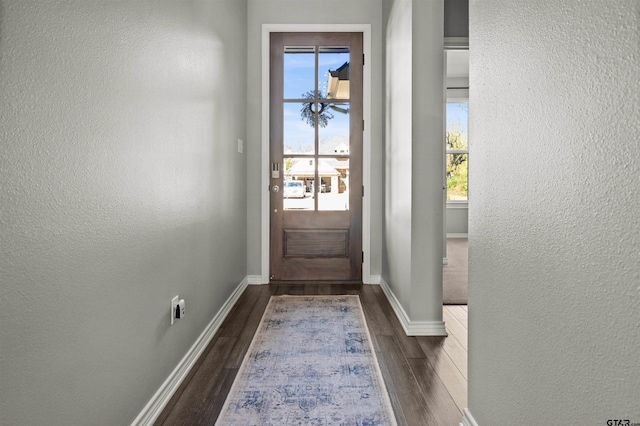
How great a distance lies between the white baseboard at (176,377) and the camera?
1427mm

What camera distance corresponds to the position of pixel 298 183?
144 inches

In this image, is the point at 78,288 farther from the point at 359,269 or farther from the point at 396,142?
the point at 359,269

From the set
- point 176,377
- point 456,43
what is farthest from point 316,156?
point 176,377

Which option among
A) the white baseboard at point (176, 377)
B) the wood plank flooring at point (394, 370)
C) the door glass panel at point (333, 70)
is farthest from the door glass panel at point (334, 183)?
the white baseboard at point (176, 377)

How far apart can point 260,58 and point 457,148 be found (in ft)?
A: 15.0

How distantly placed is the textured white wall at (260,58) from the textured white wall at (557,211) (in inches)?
90.7

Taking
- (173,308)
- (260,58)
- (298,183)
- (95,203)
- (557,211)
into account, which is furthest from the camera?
(298,183)

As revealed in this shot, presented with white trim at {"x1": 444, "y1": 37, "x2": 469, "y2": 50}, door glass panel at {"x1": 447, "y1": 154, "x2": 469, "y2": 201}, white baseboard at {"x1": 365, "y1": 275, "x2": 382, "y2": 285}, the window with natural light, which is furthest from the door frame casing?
door glass panel at {"x1": 447, "y1": 154, "x2": 469, "y2": 201}

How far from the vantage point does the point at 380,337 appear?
231 centimetres

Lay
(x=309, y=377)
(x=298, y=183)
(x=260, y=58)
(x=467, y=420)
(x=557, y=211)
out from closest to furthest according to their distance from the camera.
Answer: (x=557, y=211) < (x=467, y=420) < (x=309, y=377) < (x=260, y=58) < (x=298, y=183)

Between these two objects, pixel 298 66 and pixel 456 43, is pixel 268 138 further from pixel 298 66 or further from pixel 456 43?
pixel 456 43

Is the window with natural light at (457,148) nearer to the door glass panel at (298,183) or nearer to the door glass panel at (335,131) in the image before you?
the door glass panel at (335,131)

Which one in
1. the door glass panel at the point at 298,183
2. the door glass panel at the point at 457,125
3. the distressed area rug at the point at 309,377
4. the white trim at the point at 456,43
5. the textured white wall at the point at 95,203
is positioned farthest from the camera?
the door glass panel at the point at 457,125

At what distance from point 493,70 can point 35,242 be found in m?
1.31
